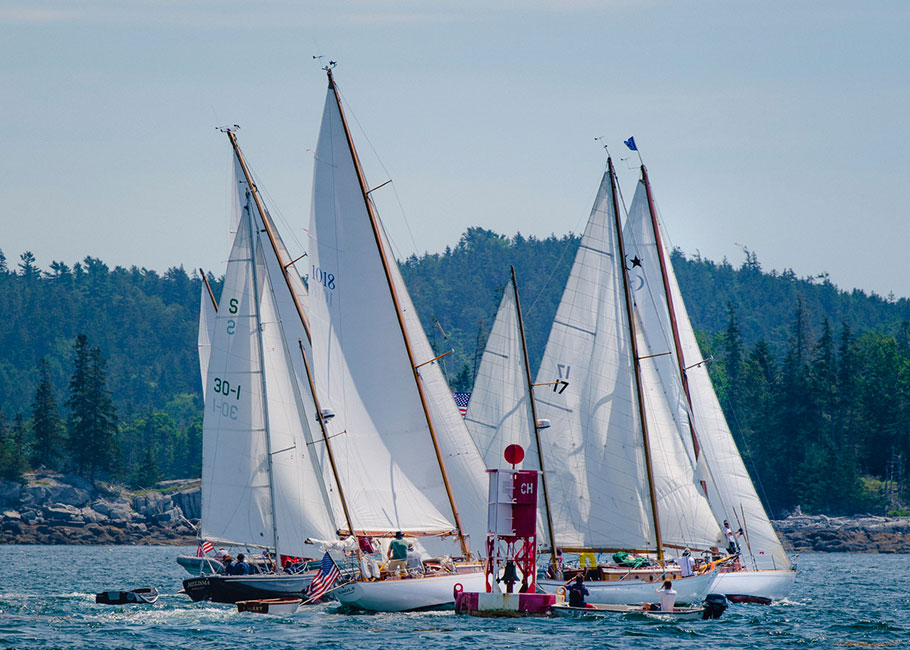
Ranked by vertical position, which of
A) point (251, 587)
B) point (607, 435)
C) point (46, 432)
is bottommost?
point (251, 587)

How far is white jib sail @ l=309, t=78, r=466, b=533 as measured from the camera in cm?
4131

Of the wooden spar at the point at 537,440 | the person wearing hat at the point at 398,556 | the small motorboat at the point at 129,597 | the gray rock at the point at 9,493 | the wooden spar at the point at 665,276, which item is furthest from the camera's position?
the gray rock at the point at 9,493

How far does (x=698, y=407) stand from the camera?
48500 mm

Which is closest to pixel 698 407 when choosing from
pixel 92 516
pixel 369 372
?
pixel 369 372

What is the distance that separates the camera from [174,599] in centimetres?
4909

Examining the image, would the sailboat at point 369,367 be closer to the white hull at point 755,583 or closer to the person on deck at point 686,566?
the person on deck at point 686,566

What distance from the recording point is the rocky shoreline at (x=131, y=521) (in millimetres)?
117250

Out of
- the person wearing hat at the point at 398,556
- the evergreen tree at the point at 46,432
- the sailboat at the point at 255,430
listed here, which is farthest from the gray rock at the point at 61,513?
the person wearing hat at the point at 398,556

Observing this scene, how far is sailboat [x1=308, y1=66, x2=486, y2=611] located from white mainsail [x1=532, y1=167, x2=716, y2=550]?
603cm

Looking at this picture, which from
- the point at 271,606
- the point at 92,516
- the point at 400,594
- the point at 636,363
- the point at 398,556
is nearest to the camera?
the point at 400,594

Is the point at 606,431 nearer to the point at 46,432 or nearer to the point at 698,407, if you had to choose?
the point at 698,407

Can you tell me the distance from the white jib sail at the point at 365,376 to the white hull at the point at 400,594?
2605 mm

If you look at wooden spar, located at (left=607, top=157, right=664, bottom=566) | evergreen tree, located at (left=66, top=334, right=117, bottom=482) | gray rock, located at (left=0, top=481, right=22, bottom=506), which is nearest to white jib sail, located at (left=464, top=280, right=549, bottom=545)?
wooden spar, located at (left=607, top=157, right=664, bottom=566)

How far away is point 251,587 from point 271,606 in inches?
114
